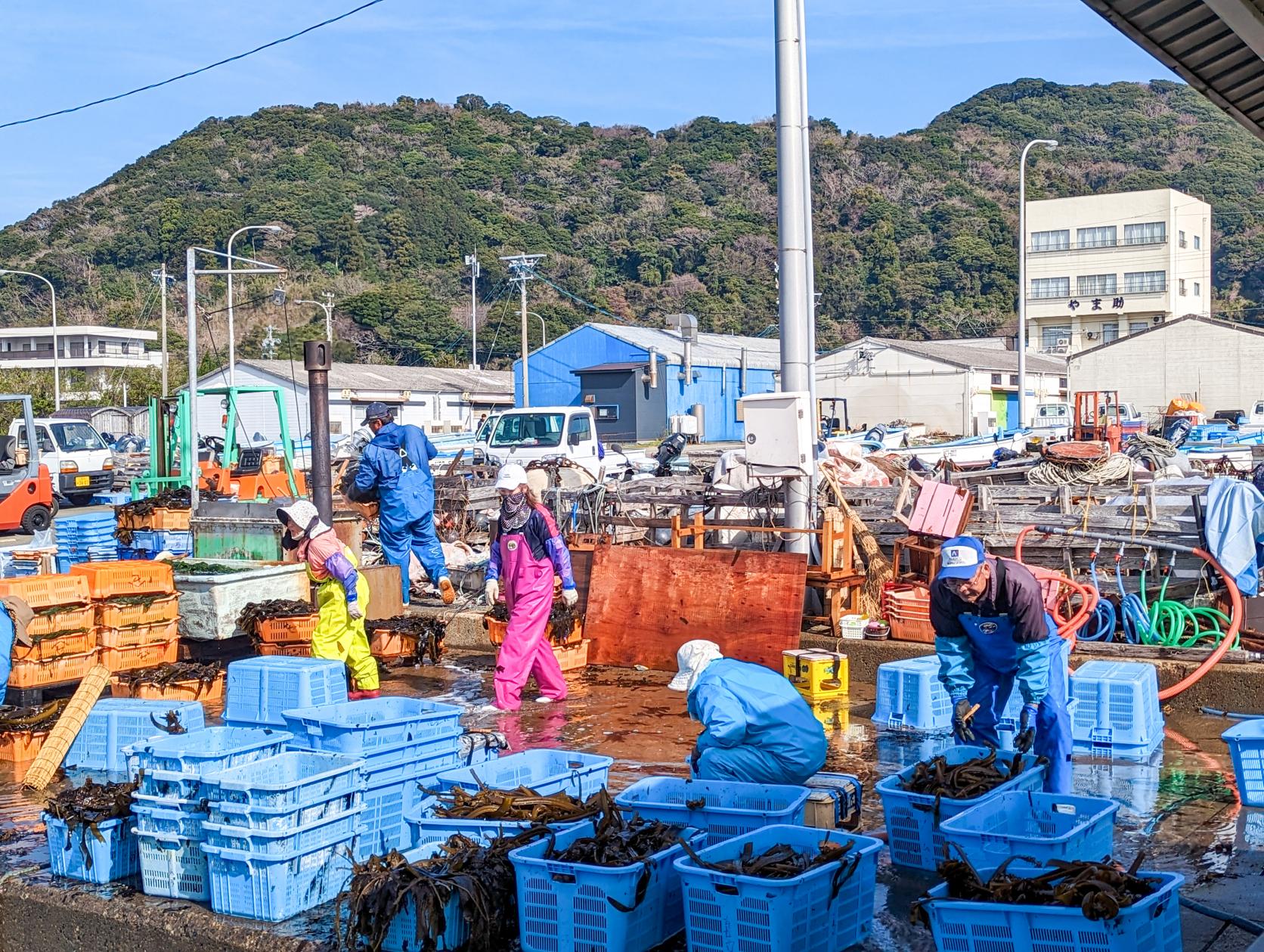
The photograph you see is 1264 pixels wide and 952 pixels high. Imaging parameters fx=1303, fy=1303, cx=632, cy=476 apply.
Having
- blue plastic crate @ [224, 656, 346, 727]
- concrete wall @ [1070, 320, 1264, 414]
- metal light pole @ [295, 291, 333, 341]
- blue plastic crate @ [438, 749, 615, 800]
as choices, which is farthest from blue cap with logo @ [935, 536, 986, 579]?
concrete wall @ [1070, 320, 1264, 414]

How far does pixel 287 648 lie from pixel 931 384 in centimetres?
4343

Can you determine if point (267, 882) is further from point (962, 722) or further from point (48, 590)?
point (48, 590)

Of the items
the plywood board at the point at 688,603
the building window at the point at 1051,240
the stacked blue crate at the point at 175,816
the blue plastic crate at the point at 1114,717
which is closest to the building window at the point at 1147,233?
the building window at the point at 1051,240

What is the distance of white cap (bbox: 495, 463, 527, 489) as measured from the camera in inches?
344

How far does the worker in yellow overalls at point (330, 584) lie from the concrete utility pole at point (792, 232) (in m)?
3.66

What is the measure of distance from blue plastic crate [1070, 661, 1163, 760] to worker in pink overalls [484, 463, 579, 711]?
3330mm

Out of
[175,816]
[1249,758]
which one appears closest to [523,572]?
[175,816]

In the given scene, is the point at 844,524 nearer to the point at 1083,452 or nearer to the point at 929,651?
the point at 929,651

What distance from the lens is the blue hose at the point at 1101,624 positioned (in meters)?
9.62

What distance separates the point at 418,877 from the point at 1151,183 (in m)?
117

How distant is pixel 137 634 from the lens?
951 centimetres

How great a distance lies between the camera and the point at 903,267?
8775cm

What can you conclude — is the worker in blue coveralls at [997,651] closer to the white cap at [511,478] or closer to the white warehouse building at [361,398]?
the white cap at [511,478]

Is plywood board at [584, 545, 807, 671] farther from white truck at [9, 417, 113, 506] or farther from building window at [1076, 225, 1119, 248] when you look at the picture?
building window at [1076, 225, 1119, 248]
